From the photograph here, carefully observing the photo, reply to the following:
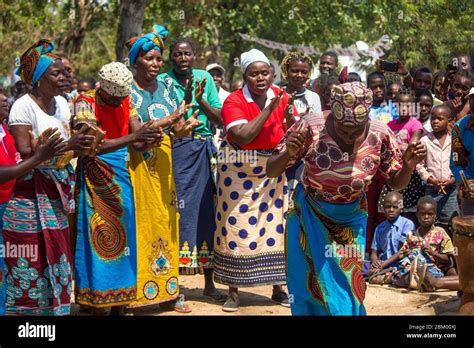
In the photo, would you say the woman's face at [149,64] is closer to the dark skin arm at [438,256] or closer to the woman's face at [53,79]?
the woman's face at [53,79]

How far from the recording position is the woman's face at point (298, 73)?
8.64m

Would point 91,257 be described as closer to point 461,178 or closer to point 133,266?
point 133,266

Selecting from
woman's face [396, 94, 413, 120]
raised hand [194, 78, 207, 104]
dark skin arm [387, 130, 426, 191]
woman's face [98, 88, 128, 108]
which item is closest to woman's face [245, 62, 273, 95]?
raised hand [194, 78, 207, 104]

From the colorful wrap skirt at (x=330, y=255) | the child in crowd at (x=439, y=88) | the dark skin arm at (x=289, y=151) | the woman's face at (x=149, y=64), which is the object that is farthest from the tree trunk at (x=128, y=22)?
the colorful wrap skirt at (x=330, y=255)

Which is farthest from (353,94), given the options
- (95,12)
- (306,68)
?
(95,12)

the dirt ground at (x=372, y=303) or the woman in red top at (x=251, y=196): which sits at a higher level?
the woman in red top at (x=251, y=196)

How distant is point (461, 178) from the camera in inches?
283

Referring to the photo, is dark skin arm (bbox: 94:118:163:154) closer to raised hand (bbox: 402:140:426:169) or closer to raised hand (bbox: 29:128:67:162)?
raised hand (bbox: 29:128:67:162)

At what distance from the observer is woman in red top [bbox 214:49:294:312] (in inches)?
290

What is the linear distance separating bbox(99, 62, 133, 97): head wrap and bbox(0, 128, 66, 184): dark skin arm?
4.35 ft

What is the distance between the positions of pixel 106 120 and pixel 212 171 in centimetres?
155

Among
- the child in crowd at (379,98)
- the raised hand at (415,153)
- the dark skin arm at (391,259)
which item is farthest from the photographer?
the child in crowd at (379,98)

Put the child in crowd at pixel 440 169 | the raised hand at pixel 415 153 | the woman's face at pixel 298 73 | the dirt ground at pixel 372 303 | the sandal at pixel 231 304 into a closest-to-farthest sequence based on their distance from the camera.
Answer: the raised hand at pixel 415 153 < the dirt ground at pixel 372 303 < the sandal at pixel 231 304 < the woman's face at pixel 298 73 < the child in crowd at pixel 440 169

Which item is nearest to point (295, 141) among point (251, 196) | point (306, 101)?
point (251, 196)
